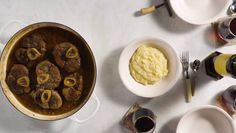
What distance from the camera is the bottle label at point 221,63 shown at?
128cm

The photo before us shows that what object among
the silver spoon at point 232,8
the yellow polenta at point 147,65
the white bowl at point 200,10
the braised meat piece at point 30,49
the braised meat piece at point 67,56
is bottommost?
the yellow polenta at point 147,65

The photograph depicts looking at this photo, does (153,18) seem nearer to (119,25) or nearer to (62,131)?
(119,25)

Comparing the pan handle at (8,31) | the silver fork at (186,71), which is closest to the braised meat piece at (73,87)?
the pan handle at (8,31)

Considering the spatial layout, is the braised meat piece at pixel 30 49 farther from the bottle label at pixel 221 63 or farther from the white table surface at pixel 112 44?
the bottle label at pixel 221 63

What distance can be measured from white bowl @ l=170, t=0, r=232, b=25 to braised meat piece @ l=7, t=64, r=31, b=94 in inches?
22.0

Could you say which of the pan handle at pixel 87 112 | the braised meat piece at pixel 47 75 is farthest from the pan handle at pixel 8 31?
the pan handle at pixel 87 112

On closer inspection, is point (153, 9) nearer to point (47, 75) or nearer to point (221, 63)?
point (221, 63)

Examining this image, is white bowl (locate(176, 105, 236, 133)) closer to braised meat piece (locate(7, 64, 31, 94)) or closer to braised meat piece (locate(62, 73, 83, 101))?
braised meat piece (locate(62, 73, 83, 101))

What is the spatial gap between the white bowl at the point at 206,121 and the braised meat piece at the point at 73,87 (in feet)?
1.22

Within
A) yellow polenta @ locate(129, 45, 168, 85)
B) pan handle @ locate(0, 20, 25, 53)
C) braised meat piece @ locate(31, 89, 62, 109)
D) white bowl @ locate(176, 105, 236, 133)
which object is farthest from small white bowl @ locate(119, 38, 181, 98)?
pan handle @ locate(0, 20, 25, 53)

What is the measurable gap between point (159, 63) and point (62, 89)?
347 millimetres

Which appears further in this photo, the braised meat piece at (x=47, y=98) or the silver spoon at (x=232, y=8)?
the silver spoon at (x=232, y=8)

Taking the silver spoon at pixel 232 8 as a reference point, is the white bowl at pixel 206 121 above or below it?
below

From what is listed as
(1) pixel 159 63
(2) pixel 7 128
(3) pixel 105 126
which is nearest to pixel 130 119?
(3) pixel 105 126
